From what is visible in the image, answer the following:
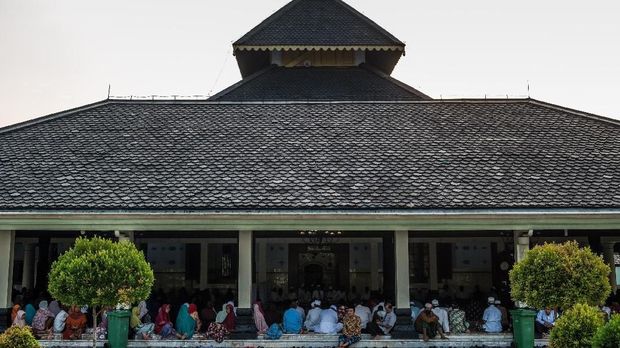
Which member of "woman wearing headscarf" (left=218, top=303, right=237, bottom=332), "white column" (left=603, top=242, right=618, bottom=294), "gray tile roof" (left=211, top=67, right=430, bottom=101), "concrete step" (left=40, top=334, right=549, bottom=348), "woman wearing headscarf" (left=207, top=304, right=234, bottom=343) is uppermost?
"gray tile roof" (left=211, top=67, right=430, bottom=101)

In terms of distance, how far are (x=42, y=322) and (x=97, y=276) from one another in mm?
4188

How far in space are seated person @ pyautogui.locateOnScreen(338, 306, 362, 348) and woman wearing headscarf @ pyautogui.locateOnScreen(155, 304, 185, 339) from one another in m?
3.54

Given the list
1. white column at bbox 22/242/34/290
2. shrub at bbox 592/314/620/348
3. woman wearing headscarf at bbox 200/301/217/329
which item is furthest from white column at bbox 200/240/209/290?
shrub at bbox 592/314/620/348

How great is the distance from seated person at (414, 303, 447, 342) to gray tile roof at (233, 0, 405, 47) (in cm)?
1552

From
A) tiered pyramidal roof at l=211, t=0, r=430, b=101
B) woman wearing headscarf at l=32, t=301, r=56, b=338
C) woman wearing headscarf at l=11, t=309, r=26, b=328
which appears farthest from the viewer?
tiered pyramidal roof at l=211, t=0, r=430, b=101

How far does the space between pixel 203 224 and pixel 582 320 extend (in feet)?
25.3

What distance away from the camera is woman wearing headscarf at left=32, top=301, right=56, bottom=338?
14.7 metres

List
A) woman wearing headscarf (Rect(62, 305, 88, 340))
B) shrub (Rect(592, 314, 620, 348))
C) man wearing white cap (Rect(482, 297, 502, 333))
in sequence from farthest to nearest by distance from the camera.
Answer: man wearing white cap (Rect(482, 297, 502, 333)) → woman wearing headscarf (Rect(62, 305, 88, 340)) → shrub (Rect(592, 314, 620, 348))

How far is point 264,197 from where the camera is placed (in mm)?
14406

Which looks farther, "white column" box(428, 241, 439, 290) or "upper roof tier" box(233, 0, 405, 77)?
"upper roof tier" box(233, 0, 405, 77)

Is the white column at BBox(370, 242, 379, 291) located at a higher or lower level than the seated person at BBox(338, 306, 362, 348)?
higher

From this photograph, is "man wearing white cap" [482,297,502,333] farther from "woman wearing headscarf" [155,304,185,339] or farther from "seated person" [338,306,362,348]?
"woman wearing headscarf" [155,304,185,339]

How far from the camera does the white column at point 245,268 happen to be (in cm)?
1439

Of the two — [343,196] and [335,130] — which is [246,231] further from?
[335,130]
